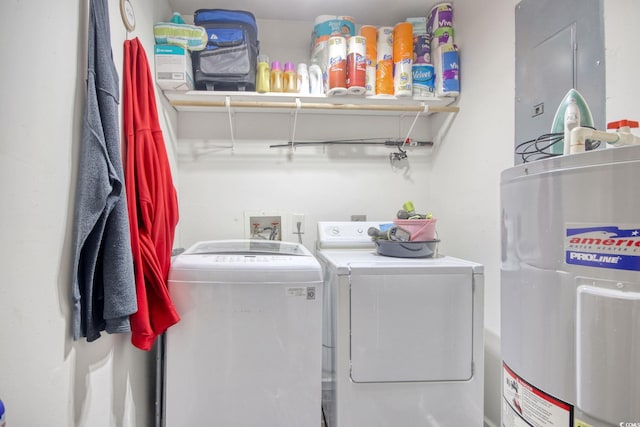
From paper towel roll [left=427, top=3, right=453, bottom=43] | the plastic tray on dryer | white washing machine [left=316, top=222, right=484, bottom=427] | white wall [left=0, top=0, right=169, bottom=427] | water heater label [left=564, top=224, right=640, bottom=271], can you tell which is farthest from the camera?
paper towel roll [left=427, top=3, right=453, bottom=43]

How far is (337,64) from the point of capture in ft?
5.61

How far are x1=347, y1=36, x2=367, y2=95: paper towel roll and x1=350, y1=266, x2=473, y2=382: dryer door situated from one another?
1.08 metres

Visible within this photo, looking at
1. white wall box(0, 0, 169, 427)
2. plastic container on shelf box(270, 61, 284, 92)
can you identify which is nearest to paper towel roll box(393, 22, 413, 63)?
plastic container on shelf box(270, 61, 284, 92)

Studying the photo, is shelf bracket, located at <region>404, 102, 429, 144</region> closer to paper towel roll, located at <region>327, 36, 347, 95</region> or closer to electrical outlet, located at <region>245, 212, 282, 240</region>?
paper towel roll, located at <region>327, 36, 347, 95</region>

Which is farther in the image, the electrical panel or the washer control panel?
the washer control panel

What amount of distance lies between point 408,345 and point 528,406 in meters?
0.64

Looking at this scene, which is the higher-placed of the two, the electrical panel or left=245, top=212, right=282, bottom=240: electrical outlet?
the electrical panel

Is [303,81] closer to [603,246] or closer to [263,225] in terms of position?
[263,225]

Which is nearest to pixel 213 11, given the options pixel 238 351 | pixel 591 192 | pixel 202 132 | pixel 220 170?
pixel 202 132

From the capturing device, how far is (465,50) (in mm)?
1782

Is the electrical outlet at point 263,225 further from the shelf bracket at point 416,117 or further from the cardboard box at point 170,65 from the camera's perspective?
the shelf bracket at point 416,117

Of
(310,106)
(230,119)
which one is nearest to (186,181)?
(230,119)

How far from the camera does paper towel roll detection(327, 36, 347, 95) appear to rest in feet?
5.62

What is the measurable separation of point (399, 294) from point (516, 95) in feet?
3.48
